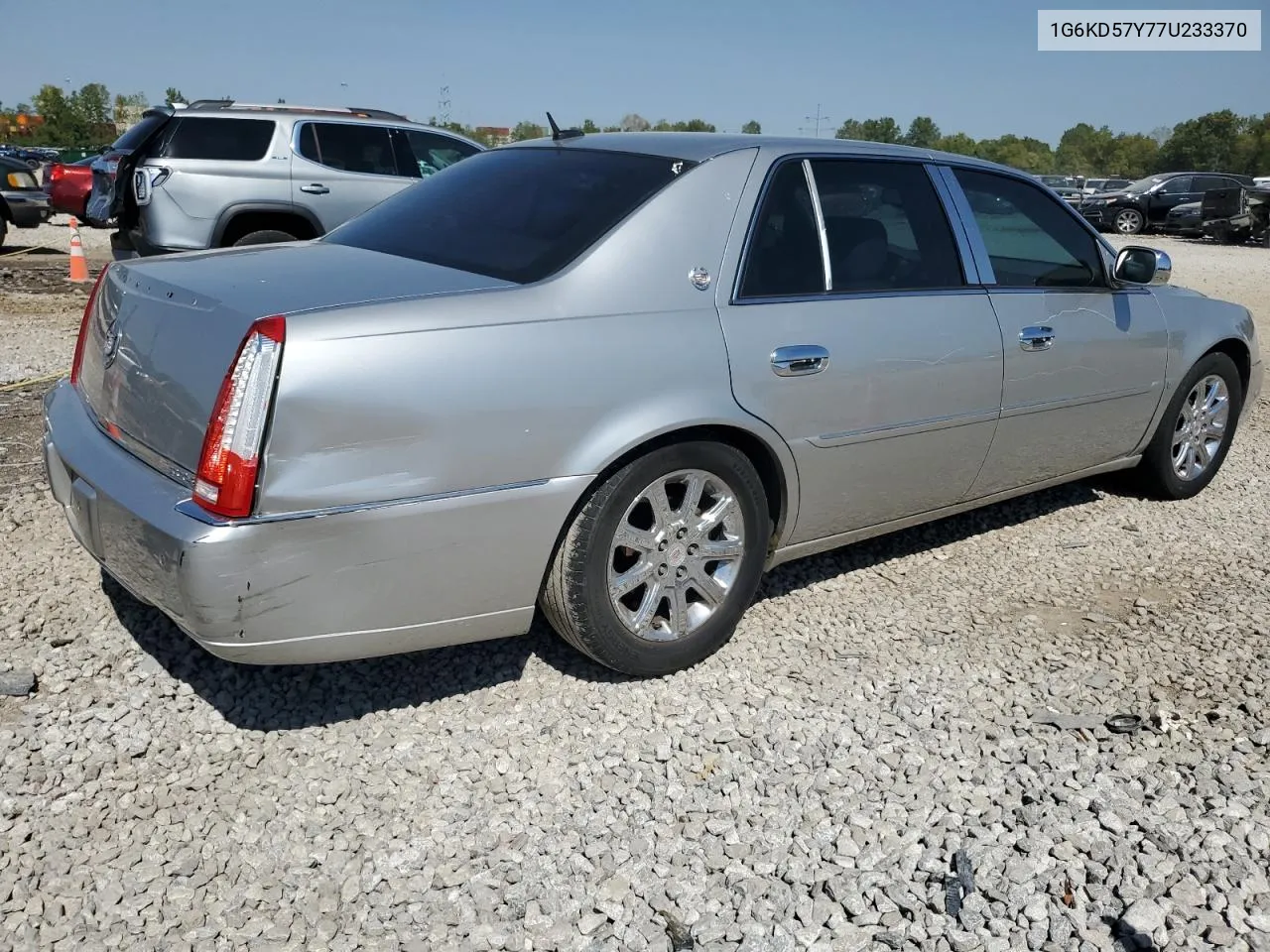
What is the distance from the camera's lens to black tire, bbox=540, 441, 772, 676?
3012 millimetres

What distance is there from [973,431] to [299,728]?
99.2 inches

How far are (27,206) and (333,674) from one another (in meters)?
13.9

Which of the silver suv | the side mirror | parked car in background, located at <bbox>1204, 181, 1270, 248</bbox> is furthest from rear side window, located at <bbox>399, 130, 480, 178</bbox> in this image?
parked car in background, located at <bbox>1204, 181, 1270, 248</bbox>

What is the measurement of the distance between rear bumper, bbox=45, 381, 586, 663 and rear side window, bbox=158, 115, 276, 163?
697 centimetres

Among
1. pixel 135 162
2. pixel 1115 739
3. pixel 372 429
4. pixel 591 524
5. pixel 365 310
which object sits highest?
pixel 135 162

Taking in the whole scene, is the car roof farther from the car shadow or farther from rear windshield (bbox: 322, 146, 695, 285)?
the car shadow

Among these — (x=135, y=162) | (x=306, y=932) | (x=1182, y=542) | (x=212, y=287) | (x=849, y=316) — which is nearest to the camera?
(x=306, y=932)

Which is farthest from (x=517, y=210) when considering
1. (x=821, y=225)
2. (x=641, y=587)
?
(x=641, y=587)

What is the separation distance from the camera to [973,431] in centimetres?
397

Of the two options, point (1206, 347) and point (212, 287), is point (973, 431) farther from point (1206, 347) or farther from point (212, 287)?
point (212, 287)

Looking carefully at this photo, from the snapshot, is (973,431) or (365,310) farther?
(973,431)

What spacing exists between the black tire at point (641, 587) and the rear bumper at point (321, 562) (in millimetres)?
100

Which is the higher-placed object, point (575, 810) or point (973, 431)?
point (973, 431)

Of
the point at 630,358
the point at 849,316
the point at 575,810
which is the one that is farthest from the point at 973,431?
the point at 575,810
